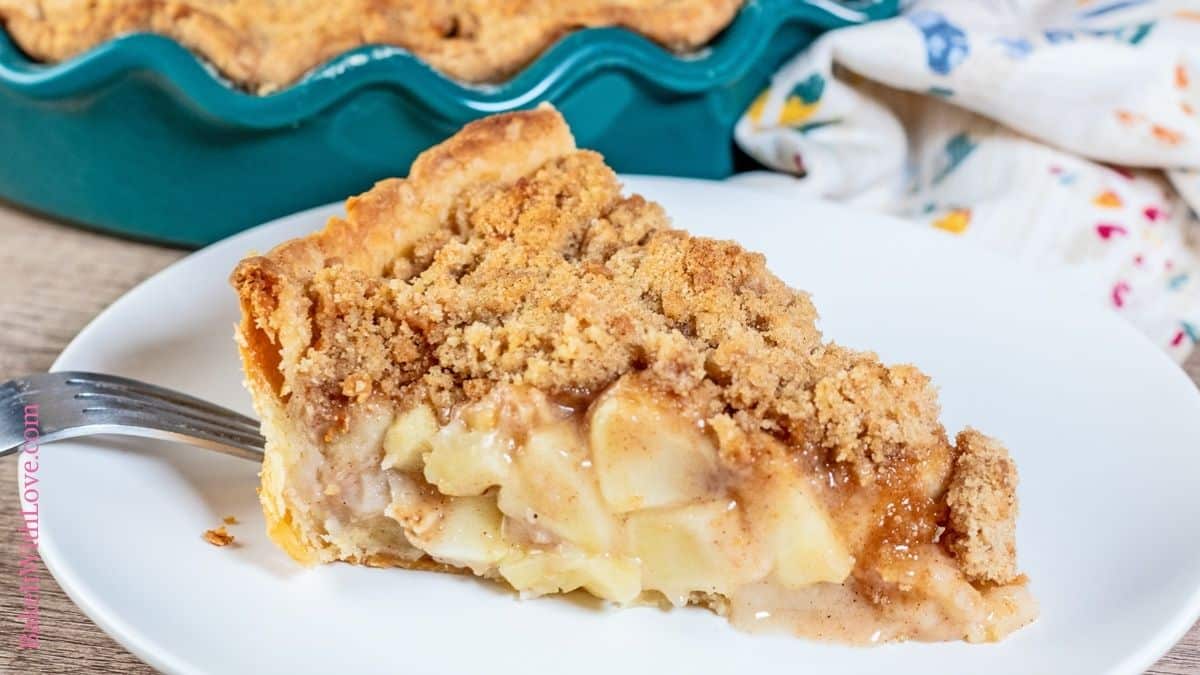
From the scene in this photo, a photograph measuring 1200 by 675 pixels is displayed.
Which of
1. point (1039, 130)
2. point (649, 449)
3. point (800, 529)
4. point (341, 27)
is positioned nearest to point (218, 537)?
point (649, 449)

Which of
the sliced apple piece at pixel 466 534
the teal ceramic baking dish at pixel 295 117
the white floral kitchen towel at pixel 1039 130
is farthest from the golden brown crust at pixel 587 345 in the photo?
the white floral kitchen towel at pixel 1039 130

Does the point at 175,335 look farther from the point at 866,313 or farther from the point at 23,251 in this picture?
the point at 866,313

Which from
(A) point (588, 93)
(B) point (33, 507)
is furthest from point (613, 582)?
(A) point (588, 93)

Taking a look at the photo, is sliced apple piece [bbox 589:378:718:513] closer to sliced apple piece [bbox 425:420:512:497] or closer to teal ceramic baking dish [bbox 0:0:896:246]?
sliced apple piece [bbox 425:420:512:497]

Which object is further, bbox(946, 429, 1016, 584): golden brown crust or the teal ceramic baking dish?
the teal ceramic baking dish

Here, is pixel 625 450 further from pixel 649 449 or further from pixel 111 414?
pixel 111 414

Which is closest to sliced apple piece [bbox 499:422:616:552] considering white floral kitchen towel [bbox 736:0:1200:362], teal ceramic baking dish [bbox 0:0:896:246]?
teal ceramic baking dish [bbox 0:0:896:246]
